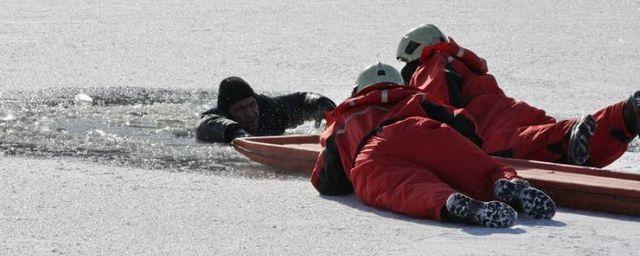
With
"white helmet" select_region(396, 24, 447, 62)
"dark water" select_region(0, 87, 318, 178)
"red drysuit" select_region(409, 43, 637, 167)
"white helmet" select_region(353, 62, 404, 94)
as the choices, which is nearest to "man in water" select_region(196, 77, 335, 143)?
"dark water" select_region(0, 87, 318, 178)

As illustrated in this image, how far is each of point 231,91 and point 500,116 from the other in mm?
2058

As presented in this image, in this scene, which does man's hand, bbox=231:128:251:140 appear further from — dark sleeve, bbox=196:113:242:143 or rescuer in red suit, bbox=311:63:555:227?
rescuer in red suit, bbox=311:63:555:227

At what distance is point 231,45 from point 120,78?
202 cm

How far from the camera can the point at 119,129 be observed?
9.68 metres

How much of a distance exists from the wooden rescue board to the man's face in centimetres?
114

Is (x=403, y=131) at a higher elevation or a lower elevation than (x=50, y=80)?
higher

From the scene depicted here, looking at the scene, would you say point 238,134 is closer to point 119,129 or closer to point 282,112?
point 282,112

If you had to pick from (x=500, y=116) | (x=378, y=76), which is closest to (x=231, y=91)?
(x=500, y=116)

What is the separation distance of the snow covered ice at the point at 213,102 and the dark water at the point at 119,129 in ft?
0.07

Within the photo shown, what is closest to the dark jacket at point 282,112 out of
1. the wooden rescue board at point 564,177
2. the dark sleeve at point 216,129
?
the dark sleeve at point 216,129

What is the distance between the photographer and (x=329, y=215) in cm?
640

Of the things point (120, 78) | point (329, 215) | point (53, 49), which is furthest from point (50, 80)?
point (329, 215)

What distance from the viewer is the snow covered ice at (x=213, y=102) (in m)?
5.82

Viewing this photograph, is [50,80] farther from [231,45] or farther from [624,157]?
[624,157]
